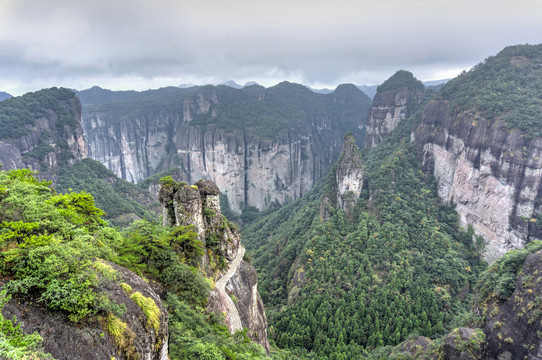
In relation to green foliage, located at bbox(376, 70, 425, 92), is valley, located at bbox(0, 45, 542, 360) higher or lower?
lower

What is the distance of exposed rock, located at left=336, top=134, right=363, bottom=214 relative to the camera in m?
63.6

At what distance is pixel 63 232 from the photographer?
12266 millimetres

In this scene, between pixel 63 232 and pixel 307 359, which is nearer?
pixel 63 232

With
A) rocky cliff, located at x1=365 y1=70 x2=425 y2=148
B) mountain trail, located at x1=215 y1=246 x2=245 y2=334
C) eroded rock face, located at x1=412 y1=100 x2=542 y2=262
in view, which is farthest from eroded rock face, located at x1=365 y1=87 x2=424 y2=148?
mountain trail, located at x1=215 y1=246 x2=245 y2=334

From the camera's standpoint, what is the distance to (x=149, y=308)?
11484mm

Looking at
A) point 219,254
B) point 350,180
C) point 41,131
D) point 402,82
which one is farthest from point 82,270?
point 402,82

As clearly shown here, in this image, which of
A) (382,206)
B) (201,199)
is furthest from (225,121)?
(201,199)

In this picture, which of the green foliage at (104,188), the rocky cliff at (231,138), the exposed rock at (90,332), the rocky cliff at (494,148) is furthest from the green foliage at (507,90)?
the green foliage at (104,188)

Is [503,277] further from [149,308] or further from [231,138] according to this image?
[231,138]

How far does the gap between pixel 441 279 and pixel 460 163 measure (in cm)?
2506

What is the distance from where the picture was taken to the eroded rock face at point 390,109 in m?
103

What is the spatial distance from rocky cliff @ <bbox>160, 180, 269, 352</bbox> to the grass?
32.8ft

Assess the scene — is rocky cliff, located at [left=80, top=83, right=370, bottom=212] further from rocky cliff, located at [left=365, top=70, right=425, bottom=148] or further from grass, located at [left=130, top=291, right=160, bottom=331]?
grass, located at [left=130, top=291, right=160, bottom=331]

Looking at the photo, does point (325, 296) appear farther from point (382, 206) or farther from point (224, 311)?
point (224, 311)
